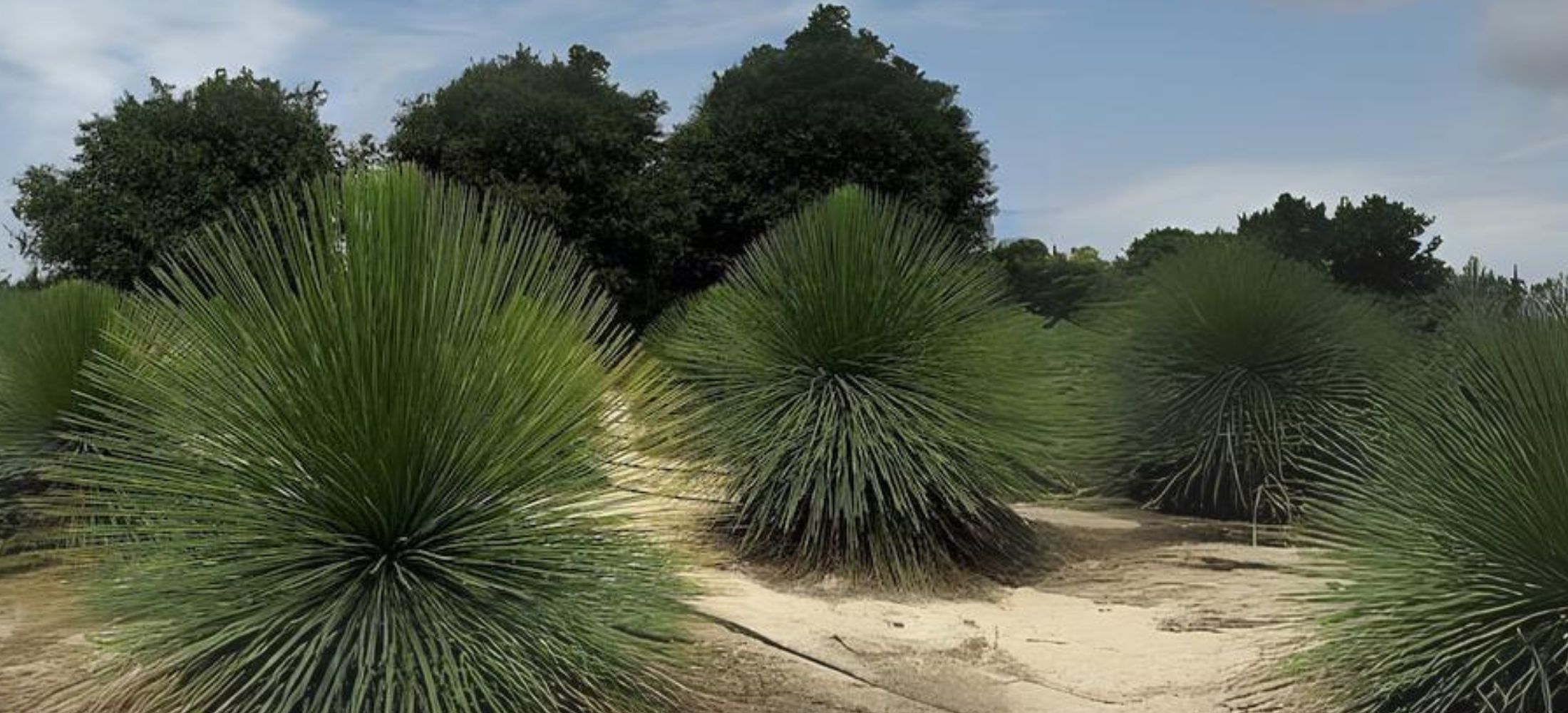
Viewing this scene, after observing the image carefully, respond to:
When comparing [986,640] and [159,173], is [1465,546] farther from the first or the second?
[159,173]

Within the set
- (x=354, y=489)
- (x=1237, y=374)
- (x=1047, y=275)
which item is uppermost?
(x=1047, y=275)

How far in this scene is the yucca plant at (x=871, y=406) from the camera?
8.71 meters

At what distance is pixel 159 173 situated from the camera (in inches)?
679

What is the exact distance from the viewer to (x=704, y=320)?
9.94 meters

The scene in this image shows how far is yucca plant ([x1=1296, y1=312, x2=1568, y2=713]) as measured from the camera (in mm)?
4387

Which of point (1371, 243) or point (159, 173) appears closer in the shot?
point (159, 173)

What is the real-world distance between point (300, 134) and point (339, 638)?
15870 millimetres

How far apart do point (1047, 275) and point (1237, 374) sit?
1511 centimetres

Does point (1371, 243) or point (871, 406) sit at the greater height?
point (1371, 243)

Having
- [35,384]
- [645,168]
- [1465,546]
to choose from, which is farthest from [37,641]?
[645,168]

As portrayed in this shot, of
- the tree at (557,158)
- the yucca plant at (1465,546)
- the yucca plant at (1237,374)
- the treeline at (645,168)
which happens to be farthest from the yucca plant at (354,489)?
the tree at (557,158)

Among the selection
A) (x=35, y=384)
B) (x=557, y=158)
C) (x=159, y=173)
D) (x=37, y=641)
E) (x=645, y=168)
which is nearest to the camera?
(x=37, y=641)

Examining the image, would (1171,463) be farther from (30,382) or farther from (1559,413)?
(30,382)

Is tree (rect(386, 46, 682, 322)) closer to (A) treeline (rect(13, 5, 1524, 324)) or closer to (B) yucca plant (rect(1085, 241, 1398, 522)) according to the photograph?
(A) treeline (rect(13, 5, 1524, 324))
